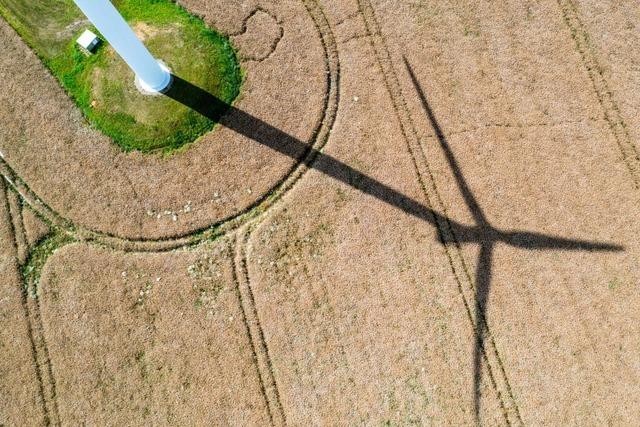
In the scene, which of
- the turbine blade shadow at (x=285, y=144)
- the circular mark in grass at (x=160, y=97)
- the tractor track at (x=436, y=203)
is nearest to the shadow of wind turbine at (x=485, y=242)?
the tractor track at (x=436, y=203)

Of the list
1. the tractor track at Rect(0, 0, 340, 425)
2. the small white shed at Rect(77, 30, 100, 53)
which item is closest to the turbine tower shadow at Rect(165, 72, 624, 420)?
the tractor track at Rect(0, 0, 340, 425)

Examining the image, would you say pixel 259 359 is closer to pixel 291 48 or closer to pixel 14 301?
pixel 14 301

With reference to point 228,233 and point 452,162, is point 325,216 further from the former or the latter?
point 452,162

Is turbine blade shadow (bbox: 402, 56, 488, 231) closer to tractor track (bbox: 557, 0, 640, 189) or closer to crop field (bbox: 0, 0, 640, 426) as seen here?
crop field (bbox: 0, 0, 640, 426)

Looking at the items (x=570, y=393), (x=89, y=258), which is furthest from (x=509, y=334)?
(x=89, y=258)

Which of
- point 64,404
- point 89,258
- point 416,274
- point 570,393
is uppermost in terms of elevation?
point 89,258
